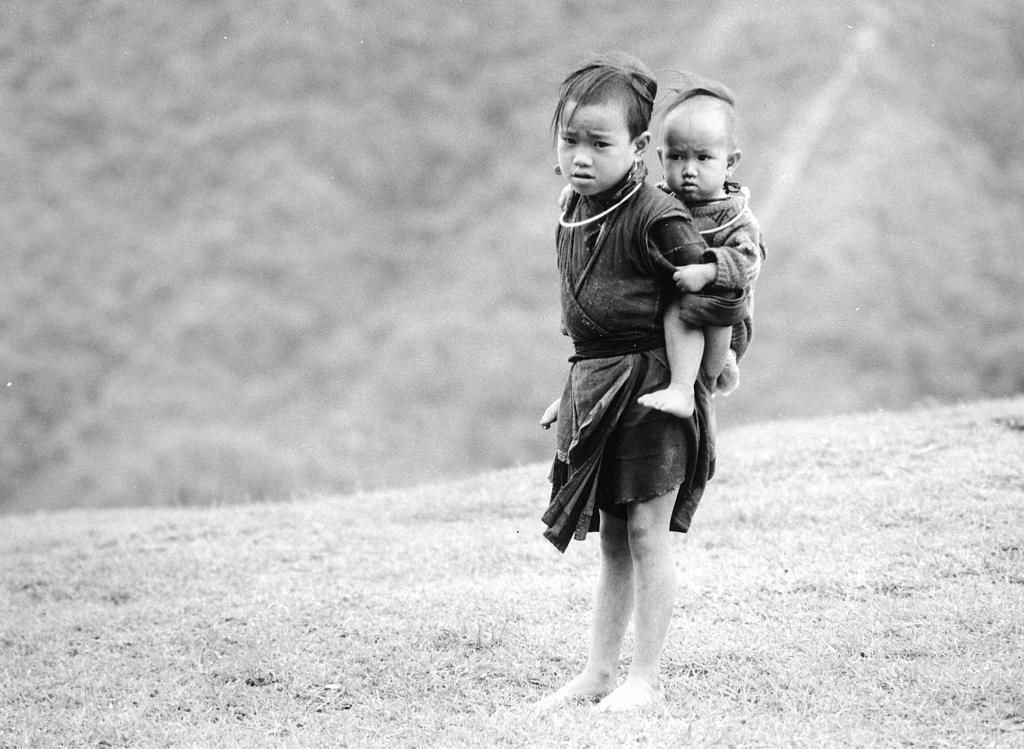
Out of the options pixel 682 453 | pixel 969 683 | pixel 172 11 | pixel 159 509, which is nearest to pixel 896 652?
pixel 969 683

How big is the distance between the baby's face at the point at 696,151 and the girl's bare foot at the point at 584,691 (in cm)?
147

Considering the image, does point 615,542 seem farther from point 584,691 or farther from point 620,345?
point 620,345

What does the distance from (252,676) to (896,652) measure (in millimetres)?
2211

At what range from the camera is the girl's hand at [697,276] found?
336 centimetres

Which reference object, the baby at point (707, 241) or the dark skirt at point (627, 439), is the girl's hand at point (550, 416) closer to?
the dark skirt at point (627, 439)

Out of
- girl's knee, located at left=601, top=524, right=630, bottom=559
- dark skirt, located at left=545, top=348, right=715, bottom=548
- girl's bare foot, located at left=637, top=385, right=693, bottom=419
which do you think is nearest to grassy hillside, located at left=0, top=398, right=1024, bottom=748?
girl's knee, located at left=601, top=524, right=630, bottom=559

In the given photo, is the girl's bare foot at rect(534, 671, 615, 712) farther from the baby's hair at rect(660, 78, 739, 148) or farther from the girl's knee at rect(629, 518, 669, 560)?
the baby's hair at rect(660, 78, 739, 148)

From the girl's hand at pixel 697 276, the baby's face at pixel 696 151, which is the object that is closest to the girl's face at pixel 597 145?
the baby's face at pixel 696 151

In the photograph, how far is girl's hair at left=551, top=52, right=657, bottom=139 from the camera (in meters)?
3.43

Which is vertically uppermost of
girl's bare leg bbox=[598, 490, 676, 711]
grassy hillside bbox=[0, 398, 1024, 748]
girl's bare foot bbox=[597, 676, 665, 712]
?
girl's bare leg bbox=[598, 490, 676, 711]

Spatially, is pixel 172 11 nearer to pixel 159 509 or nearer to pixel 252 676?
pixel 159 509

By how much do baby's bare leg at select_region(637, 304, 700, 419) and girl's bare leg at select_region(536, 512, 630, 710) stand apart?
1.49 feet

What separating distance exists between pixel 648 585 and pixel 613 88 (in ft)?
4.58

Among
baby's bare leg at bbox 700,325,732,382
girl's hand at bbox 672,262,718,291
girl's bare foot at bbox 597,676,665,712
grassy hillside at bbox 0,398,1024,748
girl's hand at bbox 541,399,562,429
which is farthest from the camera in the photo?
girl's hand at bbox 541,399,562,429
